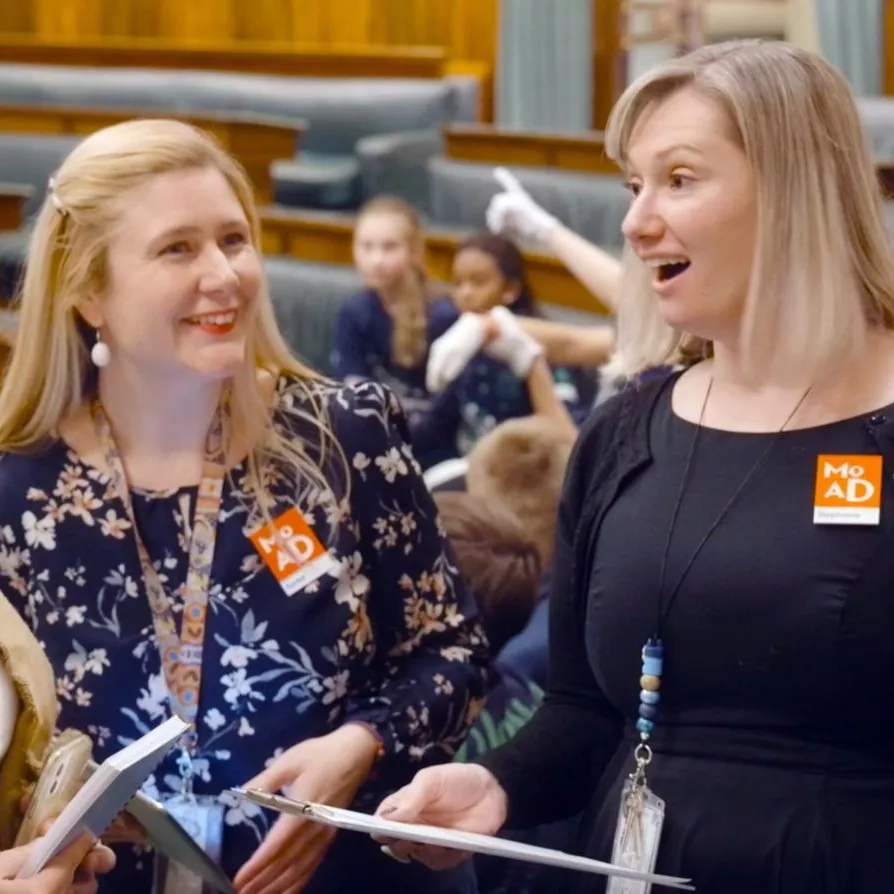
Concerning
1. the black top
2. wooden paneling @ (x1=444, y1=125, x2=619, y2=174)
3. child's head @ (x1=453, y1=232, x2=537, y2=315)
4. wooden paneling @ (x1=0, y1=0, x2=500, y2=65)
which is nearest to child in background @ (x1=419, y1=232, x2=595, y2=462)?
child's head @ (x1=453, y1=232, x2=537, y2=315)

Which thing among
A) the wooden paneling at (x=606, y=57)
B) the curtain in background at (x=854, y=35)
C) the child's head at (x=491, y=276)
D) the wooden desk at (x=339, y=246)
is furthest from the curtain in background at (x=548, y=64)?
the child's head at (x=491, y=276)

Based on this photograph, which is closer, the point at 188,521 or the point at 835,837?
the point at 835,837

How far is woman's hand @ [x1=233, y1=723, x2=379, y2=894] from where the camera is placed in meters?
1.42

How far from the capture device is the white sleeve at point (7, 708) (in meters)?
1.14

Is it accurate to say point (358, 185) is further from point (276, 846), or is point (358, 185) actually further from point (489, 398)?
point (276, 846)

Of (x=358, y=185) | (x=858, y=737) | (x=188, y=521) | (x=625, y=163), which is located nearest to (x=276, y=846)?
(x=188, y=521)

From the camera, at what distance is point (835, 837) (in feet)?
3.89

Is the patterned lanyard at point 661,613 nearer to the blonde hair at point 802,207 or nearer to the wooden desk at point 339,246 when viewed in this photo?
the blonde hair at point 802,207

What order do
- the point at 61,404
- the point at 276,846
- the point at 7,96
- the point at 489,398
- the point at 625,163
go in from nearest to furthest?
1. the point at 625,163
2. the point at 276,846
3. the point at 61,404
4. the point at 489,398
5. the point at 7,96

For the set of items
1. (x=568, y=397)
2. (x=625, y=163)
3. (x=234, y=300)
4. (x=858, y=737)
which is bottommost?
(x=568, y=397)

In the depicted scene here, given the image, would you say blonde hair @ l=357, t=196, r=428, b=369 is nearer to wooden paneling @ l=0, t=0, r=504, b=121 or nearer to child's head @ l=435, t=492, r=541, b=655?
child's head @ l=435, t=492, r=541, b=655

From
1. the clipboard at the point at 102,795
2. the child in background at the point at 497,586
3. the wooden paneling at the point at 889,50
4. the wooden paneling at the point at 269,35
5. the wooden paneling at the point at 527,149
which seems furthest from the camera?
the wooden paneling at the point at 269,35

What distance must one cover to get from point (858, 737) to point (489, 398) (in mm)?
2648

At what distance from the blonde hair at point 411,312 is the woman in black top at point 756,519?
9.70 feet
